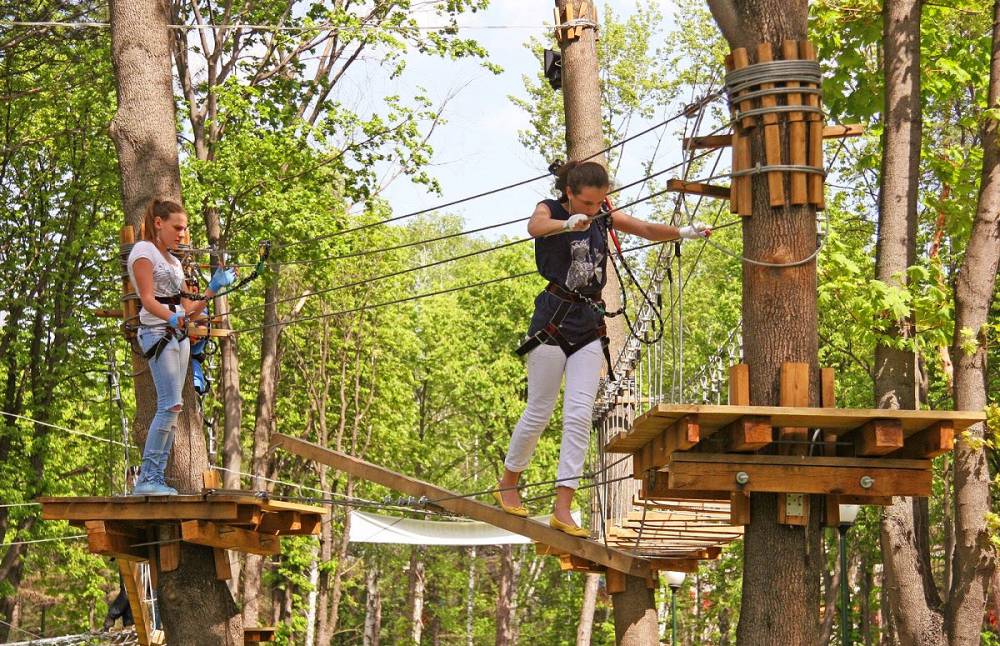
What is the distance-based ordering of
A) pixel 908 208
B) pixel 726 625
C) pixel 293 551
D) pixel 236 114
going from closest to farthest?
pixel 908 208 < pixel 236 114 < pixel 293 551 < pixel 726 625

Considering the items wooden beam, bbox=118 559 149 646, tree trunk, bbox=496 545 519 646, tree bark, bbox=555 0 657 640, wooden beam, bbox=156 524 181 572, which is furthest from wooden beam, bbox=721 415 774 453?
tree trunk, bbox=496 545 519 646

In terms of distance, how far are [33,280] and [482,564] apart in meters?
20.6

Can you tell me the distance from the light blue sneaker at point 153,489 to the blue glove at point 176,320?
3.07 ft

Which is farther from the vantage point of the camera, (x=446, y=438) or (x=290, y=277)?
(x=446, y=438)

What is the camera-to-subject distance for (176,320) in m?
6.43

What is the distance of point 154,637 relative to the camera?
482 inches

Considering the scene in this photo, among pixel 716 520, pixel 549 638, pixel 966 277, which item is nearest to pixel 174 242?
pixel 716 520

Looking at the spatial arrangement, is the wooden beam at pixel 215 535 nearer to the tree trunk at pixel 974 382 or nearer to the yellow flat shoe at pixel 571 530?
the yellow flat shoe at pixel 571 530

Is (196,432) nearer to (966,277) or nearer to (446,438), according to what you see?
(966,277)

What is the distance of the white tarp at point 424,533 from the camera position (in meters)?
15.9

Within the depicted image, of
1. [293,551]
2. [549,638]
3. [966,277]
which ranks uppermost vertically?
[966,277]

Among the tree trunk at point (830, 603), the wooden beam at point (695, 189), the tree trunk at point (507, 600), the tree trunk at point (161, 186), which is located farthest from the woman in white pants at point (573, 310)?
the tree trunk at point (507, 600)

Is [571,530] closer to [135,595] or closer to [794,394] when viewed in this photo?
[794,394]

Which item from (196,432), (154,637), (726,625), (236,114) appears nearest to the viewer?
(196,432)
